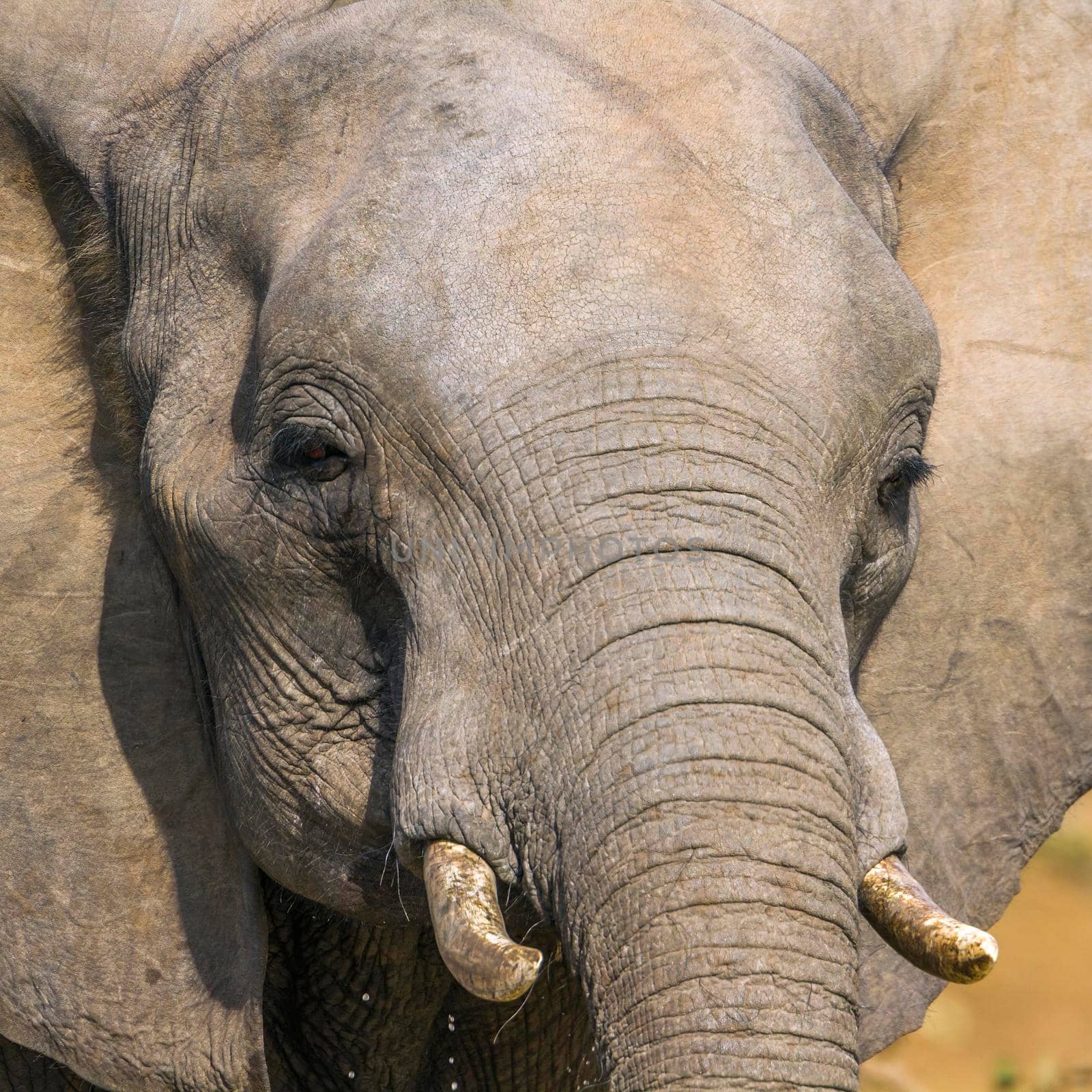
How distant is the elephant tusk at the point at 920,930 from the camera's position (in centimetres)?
201

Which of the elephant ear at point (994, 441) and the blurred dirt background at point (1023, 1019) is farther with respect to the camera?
the blurred dirt background at point (1023, 1019)

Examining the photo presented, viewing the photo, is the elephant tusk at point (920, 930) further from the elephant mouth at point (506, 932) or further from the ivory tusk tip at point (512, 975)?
the ivory tusk tip at point (512, 975)

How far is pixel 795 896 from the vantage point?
201cm

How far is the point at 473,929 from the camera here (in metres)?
2.00

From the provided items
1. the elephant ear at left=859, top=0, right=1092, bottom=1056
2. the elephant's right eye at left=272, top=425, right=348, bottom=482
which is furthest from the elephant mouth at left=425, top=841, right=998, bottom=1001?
the elephant ear at left=859, top=0, right=1092, bottom=1056

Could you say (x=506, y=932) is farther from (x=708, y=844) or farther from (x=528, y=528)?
(x=528, y=528)

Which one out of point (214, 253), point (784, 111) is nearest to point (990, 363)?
point (784, 111)

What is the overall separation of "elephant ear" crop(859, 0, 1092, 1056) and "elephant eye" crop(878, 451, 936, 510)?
1.63 feet

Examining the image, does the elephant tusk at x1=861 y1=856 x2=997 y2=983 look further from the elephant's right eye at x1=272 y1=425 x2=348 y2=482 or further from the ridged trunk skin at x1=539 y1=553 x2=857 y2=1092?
the elephant's right eye at x1=272 y1=425 x2=348 y2=482

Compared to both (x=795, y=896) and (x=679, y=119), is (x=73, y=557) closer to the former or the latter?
(x=679, y=119)

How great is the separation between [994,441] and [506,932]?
4.78 feet

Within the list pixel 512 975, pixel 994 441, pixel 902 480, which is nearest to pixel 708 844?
pixel 512 975

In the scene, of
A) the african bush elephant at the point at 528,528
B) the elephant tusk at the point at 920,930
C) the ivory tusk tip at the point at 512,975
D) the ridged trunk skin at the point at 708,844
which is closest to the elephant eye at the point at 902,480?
the african bush elephant at the point at 528,528

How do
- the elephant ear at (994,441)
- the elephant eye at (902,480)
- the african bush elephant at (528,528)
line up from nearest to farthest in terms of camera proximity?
the african bush elephant at (528,528) < the elephant eye at (902,480) < the elephant ear at (994,441)
